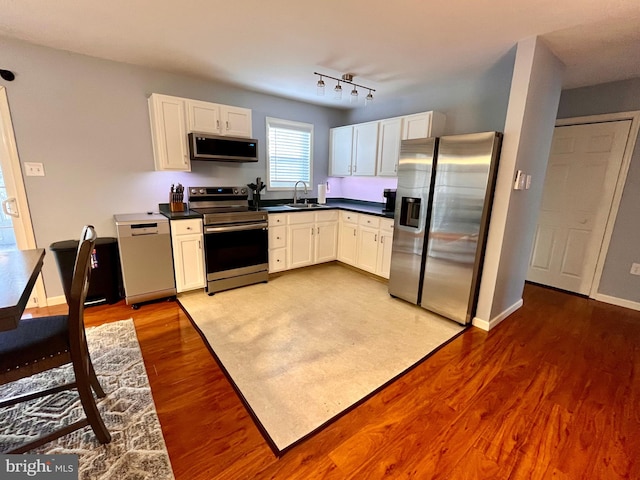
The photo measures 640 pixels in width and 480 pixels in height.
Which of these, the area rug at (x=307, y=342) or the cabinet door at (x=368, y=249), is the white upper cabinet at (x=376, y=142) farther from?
the area rug at (x=307, y=342)

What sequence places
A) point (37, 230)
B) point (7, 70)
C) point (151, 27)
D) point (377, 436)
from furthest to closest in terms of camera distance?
1. point (37, 230)
2. point (7, 70)
3. point (151, 27)
4. point (377, 436)

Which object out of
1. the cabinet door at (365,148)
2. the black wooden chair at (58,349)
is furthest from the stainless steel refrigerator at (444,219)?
the black wooden chair at (58,349)

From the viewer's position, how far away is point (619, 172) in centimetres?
312

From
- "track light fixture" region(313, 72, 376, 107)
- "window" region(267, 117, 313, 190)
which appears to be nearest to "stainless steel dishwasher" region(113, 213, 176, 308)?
"window" region(267, 117, 313, 190)

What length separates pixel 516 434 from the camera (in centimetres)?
158

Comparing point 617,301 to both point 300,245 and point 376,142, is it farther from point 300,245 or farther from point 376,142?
point 300,245

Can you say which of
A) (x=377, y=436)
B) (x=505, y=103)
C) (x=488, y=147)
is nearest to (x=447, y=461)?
(x=377, y=436)

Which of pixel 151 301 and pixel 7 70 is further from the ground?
pixel 7 70

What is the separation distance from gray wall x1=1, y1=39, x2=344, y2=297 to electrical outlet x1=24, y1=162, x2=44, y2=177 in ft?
0.12

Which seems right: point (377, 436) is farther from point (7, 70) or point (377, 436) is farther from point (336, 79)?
point (7, 70)

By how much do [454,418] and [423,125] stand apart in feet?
9.88

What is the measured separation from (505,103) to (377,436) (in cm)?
337

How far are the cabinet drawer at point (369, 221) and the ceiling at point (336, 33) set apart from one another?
1651 mm

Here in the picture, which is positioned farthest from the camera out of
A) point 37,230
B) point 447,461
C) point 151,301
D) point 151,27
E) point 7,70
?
point 151,301
